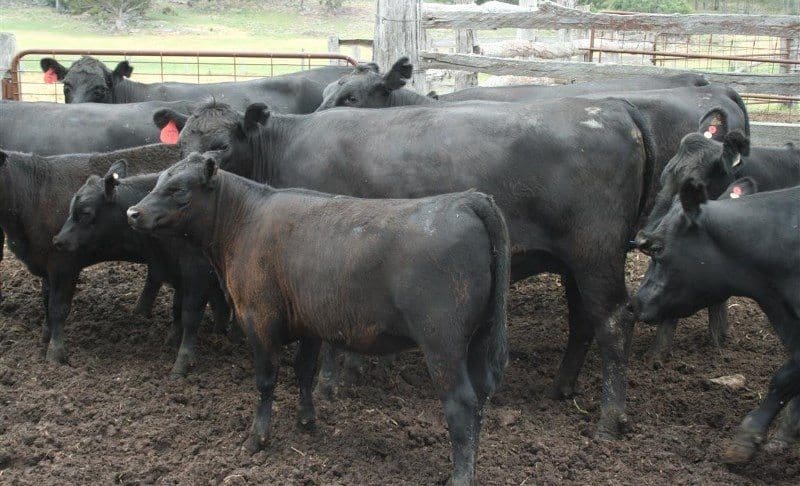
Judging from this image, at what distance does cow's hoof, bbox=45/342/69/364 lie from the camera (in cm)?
728

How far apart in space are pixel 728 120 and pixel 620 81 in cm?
219

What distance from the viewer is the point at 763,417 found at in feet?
18.5

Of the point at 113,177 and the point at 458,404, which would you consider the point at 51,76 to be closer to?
the point at 113,177

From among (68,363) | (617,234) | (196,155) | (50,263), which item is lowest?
(68,363)

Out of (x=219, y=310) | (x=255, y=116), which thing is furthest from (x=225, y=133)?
(x=219, y=310)

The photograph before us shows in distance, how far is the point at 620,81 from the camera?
9914 mm

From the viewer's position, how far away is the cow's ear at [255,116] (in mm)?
6840

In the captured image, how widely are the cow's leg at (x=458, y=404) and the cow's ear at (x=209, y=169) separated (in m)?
1.89

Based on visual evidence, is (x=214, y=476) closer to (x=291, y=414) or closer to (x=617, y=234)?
(x=291, y=414)

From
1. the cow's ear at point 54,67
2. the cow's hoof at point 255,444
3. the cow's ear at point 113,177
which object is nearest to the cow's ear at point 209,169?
the cow's ear at point 113,177

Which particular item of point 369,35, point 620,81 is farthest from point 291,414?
point 369,35

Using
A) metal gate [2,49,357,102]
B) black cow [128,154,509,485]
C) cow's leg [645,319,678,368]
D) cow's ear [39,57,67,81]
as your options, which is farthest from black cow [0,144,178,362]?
cow's ear [39,57,67,81]

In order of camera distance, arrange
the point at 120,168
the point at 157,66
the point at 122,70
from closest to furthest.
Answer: the point at 120,168 < the point at 122,70 < the point at 157,66

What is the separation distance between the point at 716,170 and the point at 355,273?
3.26 m
